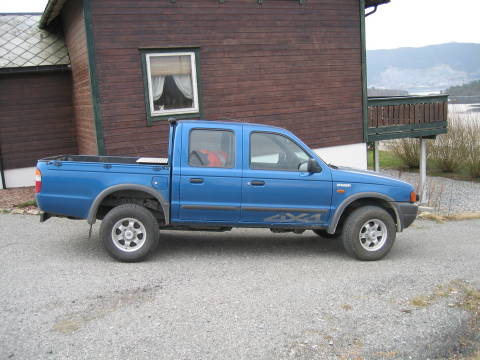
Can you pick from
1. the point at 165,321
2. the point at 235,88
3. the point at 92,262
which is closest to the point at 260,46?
the point at 235,88

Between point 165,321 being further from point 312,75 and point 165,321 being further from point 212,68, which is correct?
point 312,75

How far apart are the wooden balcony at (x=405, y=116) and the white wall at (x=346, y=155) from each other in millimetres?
493

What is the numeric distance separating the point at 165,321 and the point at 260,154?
2.80 meters

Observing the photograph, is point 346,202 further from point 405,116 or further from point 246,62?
point 405,116

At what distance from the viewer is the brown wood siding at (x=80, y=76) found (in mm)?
10773

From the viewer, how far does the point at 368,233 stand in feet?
23.4

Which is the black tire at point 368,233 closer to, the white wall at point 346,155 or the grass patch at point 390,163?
the white wall at point 346,155

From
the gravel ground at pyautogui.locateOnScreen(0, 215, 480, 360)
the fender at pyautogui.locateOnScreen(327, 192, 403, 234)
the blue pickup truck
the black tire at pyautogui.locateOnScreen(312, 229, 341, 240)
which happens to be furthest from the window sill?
the fender at pyautogui.locateOnScreen(327, 192, 403, 234)

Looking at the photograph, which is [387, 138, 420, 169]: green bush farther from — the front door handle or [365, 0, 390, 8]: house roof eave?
the front door handle

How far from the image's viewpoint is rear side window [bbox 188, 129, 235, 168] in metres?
6.75

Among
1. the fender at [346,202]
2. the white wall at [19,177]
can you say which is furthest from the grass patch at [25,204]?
the fender at [346,202]

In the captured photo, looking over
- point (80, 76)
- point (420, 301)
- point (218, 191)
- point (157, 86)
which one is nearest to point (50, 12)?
point (80, 76)

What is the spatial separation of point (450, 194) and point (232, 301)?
15528mm

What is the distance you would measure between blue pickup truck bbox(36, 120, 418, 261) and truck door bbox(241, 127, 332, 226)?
0.01 metres
